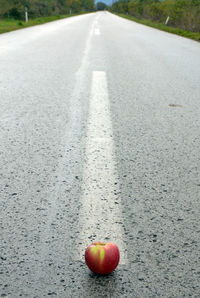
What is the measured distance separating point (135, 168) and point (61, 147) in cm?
62

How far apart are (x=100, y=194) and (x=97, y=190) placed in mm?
46

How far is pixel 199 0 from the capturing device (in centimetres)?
1981

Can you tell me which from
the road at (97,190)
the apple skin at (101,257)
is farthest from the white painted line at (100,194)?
the apple skin at (101,257)

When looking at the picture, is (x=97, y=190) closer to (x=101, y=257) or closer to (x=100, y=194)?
(x=100, y=194)

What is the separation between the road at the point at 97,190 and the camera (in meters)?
1.21

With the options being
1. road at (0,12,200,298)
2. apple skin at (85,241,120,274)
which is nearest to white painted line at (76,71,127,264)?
road at (0,12,200,298)

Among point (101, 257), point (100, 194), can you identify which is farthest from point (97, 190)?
point (101, 257)

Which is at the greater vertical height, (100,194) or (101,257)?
(101,257)

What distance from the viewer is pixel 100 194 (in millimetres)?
1763

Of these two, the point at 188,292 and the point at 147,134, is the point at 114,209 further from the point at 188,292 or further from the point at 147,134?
the point at 147,134

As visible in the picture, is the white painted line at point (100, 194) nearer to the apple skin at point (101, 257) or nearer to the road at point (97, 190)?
the road at point (97, 190)

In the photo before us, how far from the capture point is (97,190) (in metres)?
1.80

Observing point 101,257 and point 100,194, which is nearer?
point 101,257

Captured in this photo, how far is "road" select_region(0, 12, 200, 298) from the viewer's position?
121 cm
